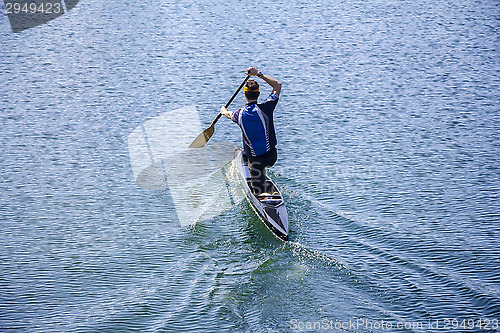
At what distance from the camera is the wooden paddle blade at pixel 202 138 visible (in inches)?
488

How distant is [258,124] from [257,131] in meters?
0.15

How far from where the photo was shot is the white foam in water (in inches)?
410

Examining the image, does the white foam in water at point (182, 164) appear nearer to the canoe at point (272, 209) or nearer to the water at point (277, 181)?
the water at point (277, 181)

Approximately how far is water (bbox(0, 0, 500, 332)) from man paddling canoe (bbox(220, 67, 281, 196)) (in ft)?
2.04

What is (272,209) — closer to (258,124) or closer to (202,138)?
(258,124)

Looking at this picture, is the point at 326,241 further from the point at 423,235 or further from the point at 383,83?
the point at 383,83

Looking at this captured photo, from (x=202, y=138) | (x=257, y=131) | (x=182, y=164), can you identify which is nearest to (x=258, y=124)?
(x=257, y=131)

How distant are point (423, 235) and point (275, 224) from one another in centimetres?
252

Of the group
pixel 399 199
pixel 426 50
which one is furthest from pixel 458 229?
pixel 426 50

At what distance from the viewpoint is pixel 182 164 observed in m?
12.1

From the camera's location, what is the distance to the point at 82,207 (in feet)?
34.8

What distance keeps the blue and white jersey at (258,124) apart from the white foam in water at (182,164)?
1.19 meters

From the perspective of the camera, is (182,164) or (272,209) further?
(182,164)

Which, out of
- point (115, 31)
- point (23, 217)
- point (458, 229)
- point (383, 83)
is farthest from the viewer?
point (115, 31)
